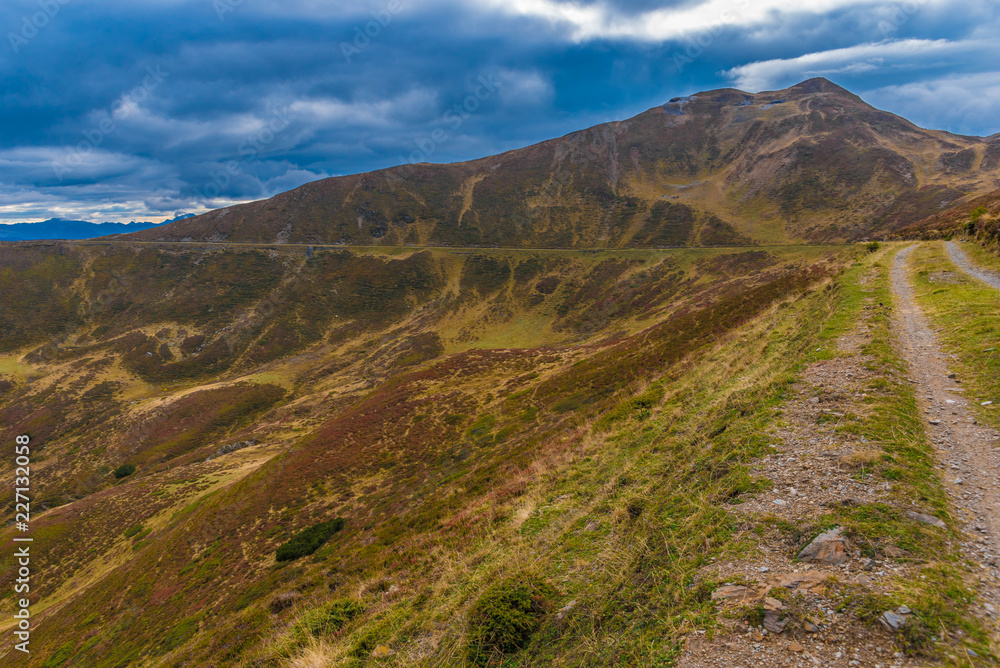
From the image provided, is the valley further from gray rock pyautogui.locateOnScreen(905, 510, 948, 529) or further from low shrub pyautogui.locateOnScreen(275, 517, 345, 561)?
low shrub pyautogui.locateOnScreen(275, 517, 345, 561)

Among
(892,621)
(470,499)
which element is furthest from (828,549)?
(470,499)

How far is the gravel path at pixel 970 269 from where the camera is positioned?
17844mm

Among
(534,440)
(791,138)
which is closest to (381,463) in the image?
(534,440)

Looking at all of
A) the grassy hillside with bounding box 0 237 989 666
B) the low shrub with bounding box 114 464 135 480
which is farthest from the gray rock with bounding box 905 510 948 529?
the low shrub with bounding box 114 464 135 480

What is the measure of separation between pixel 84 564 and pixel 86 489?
2599 cm

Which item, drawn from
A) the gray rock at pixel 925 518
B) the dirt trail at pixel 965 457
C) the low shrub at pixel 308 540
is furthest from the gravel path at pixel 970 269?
the low shrub at pixel 308 540

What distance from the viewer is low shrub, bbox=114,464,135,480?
49.8 metres

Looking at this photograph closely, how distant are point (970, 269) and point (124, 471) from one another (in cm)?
8675

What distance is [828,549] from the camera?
5074 mm

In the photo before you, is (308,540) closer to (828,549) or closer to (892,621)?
(828,549)

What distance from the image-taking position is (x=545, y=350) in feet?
175

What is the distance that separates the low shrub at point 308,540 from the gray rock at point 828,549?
23.4m

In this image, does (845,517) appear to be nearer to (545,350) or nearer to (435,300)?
(545,350)

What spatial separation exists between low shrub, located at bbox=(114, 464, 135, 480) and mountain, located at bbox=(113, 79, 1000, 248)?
88.8m
